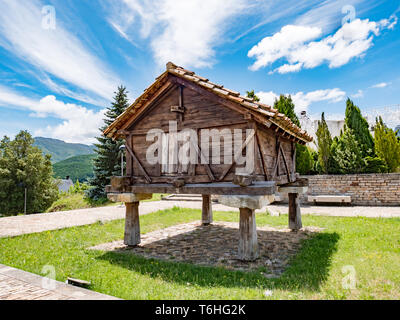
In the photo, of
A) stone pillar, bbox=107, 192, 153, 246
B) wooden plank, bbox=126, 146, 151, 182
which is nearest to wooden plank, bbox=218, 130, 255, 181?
wooden plank, bbox=126, 146, 151, 182

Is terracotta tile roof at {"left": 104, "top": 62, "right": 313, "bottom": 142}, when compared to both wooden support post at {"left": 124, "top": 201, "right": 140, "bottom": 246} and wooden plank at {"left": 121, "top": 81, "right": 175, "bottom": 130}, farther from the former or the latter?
wooden support post at {"left": 124, "top": 201, "right": 140, "bottom": 246}

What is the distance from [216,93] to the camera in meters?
5.79

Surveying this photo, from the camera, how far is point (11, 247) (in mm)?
7000

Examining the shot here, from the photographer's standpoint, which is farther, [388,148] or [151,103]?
[388,148]

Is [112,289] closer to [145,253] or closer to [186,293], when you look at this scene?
[186,293]

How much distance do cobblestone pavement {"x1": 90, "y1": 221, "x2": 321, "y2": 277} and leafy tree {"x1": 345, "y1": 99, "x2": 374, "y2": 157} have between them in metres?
9.75

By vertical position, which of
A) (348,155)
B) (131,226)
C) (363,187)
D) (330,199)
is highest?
(348,155)

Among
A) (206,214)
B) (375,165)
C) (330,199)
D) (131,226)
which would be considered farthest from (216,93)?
(375,165)

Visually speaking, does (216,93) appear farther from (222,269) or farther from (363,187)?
(363,187)

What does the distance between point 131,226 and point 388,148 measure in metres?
15.4

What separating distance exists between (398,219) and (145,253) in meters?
9.02

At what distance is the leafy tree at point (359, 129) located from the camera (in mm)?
16259

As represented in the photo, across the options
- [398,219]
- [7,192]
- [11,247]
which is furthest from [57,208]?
[398,219]
